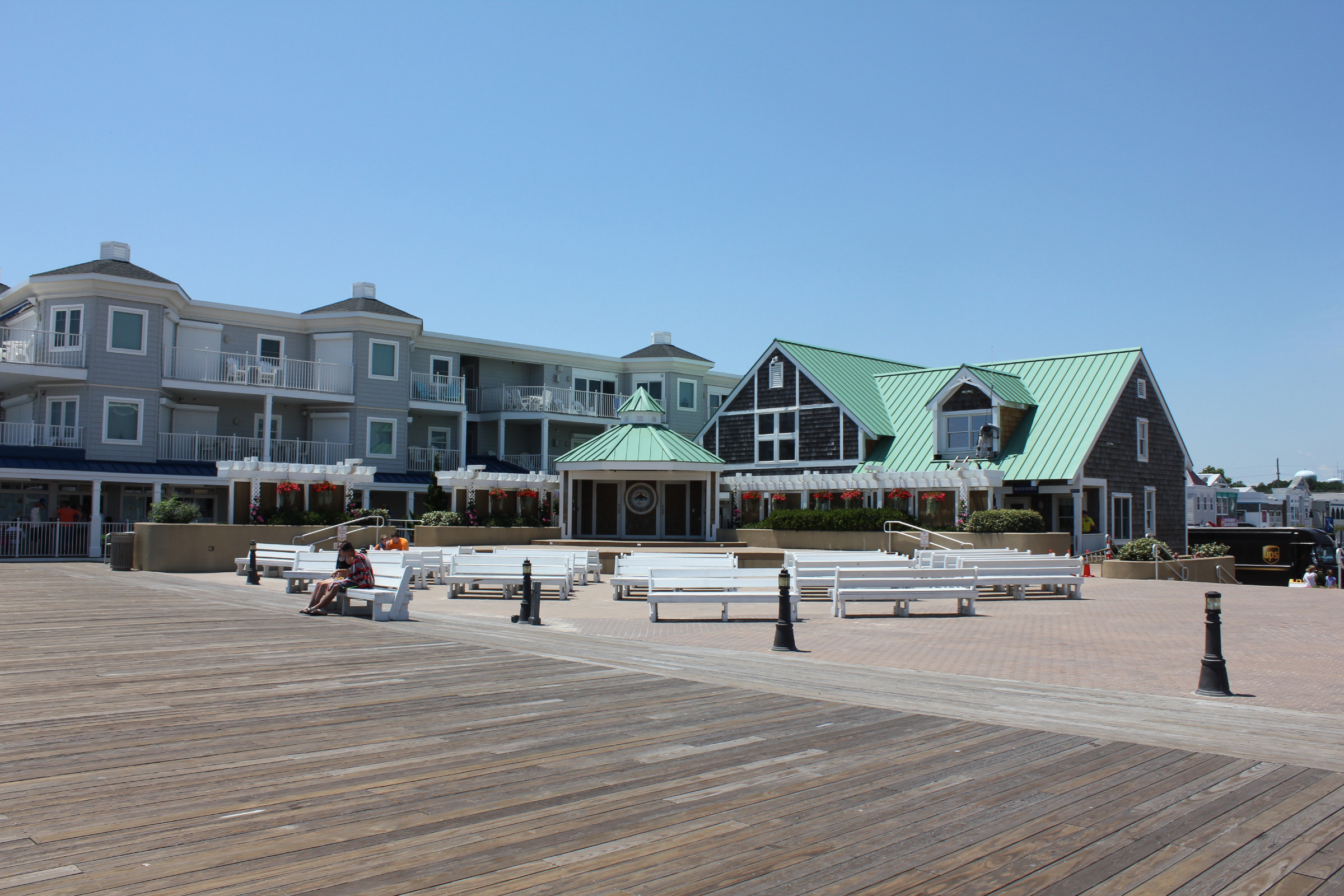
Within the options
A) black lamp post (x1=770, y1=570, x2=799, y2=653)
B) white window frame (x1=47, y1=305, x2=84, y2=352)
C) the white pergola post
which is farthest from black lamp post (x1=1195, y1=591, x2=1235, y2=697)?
white window frame (x1=47, y1=305, x2=84, y2=352)

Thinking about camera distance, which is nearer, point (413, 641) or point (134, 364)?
point (413, 641)

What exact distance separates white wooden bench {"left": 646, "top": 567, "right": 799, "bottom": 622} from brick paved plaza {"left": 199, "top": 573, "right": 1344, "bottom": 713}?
0.32m

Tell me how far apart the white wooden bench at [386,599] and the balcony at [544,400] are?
2925 cm

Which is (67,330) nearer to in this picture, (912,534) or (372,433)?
(372,433)

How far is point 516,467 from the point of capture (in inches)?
1770

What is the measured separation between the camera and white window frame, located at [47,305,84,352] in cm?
3291

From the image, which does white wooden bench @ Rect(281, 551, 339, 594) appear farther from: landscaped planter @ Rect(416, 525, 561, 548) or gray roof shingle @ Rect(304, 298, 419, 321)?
gray roof shingle @ Rect(304, 298, 419, 321)

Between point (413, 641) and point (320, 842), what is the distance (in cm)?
700

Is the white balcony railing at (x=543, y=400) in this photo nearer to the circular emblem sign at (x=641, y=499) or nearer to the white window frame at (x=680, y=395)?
the white window frame at (x=680, y=395)

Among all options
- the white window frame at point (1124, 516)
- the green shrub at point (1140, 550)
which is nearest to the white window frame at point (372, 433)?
the green shrub at point (1140, 550)

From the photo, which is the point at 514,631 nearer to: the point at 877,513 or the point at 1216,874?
the point at 1216,874

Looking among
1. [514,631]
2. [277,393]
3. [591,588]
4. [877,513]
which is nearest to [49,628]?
[514,631]

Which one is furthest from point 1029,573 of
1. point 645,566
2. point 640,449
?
point 640,449

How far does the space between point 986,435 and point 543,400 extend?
1931 cm
